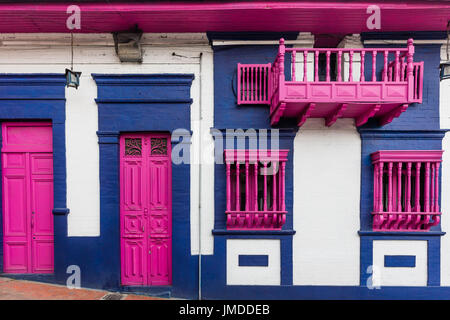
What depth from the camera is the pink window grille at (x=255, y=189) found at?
4.80 m

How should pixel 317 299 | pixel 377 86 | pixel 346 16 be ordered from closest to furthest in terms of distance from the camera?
pixel 377 86
pixel 346 16
pixel 317 299

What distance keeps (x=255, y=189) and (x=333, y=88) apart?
2031 millimetres

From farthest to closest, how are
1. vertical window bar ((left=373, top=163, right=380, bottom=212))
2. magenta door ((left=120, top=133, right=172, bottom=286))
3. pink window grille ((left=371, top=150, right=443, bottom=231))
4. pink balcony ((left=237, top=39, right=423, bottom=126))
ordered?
magenta door ((left=120, top=133, right=172, bottom=286)) < vertical window bar ((left=373, top=163, right=380, bottom=212)) < pink window grille ((left=371, top=150, right=443, bottom=231)) < pink balcony ((left=237, top=39, right=423, bottom=126))

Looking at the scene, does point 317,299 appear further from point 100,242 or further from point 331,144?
point 100,242

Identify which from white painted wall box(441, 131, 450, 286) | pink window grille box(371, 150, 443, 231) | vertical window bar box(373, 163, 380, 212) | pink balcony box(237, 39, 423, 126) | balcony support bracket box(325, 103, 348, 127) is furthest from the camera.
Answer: white painted wall box(441, 131, 450, 286)

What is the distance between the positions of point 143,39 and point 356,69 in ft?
12.6

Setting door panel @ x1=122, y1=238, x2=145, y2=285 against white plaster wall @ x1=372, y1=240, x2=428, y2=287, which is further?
door panel @ x1=122, y1=238, x2=145, y2=285

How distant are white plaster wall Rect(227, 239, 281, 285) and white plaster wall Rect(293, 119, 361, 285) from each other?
1.13 ft

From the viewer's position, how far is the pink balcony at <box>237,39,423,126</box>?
14.2ft

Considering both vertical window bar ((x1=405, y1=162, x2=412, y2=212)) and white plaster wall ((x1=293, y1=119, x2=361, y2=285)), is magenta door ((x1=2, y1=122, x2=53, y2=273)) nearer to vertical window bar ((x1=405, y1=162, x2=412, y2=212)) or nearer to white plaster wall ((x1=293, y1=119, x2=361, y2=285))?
white plaster wall ((x1=293, y1=119, x2=361, y2=285))

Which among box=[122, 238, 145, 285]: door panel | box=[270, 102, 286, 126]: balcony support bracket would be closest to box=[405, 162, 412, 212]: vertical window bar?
box=[270, 102, 286, 126]: balcony support bracket

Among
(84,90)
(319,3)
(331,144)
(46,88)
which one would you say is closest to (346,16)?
(319,3)

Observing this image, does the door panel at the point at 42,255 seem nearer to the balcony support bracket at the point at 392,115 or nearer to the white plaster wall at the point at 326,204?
the white plaster wall at the point at 326,204

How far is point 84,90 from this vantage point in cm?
511
